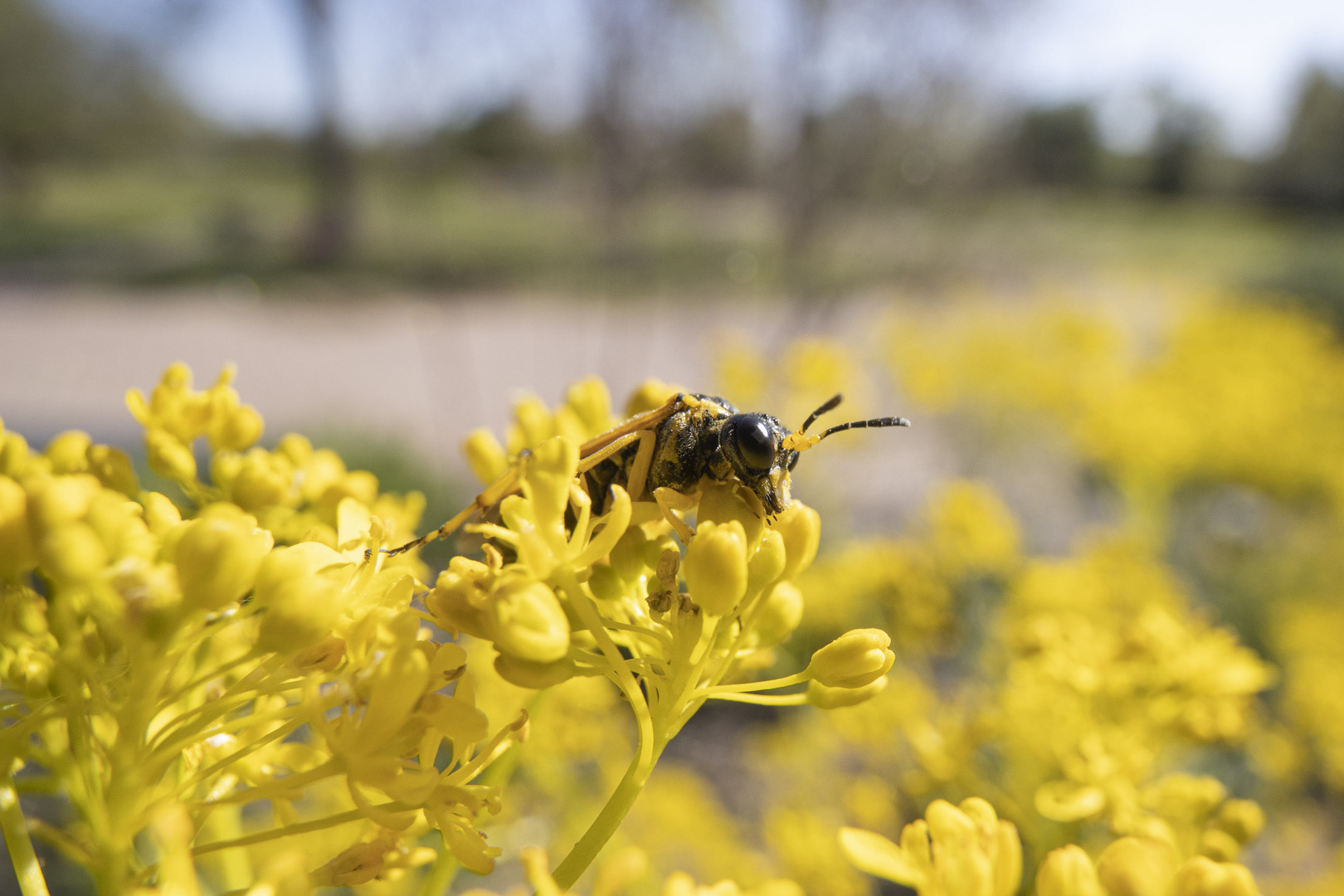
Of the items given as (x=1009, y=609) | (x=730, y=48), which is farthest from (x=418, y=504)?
(x=730, y=48)

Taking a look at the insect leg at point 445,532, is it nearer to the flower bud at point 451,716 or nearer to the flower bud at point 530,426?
the flower bud at point 530,426

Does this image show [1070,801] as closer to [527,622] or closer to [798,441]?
[798,441]

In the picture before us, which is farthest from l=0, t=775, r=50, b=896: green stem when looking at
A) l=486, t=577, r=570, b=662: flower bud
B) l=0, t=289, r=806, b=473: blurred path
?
l=0, t=289, r=806, b=473: blurred path

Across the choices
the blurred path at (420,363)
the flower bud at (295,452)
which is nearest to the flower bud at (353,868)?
the flower bud at (295,452)

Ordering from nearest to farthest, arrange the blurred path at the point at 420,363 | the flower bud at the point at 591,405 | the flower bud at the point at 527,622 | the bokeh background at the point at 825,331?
the flower bud at the point at 527,622, the flower bud at the point at 591,405, the bokeh background at the point at 825,331, the blurred path at the point at 420,363

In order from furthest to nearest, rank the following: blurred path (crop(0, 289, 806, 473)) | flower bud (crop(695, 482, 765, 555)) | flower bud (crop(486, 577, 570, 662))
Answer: blurred path (crop(0, 289, 806, 473)) → flower bud (crop(695, 482, 765, 555)) → flower bud (crop(486, 577, 570, 662))

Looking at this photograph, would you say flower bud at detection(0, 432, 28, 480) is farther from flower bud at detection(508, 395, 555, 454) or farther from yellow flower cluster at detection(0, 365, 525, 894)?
flower bud at detection(508, 395, 555, 454)
